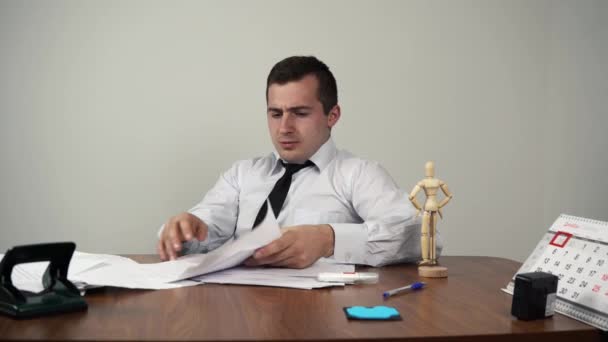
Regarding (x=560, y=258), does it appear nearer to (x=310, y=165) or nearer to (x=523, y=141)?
(x=310, y=165)

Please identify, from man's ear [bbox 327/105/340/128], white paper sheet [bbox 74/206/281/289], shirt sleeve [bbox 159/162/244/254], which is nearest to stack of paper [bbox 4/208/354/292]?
white paper sheet [bbox 74/206/281/289]

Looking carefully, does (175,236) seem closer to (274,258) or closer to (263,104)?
(274,258)

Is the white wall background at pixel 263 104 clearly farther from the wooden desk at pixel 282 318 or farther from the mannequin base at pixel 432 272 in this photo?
the wooden desk at pixel 282 318

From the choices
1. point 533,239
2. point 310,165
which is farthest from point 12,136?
point 533,239

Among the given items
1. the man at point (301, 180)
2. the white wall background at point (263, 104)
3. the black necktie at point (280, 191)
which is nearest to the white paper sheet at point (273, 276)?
the man at point (301, 180)

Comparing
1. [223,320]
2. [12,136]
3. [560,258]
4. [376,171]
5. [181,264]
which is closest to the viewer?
[223,320]

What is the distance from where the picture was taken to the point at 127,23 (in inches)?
85.4

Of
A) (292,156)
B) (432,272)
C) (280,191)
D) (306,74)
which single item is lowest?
(432,272)

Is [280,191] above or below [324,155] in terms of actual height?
below

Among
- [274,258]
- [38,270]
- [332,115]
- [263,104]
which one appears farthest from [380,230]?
[263,104]

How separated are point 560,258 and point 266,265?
57 cm

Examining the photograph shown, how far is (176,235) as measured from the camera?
1.14 metres

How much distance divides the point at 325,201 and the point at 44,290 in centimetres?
95

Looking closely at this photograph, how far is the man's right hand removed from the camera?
3.72ft
